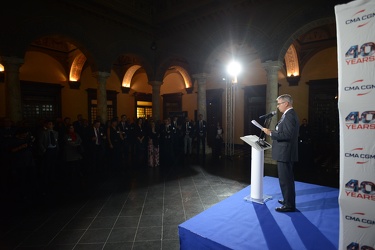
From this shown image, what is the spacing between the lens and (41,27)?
7660 millimetres

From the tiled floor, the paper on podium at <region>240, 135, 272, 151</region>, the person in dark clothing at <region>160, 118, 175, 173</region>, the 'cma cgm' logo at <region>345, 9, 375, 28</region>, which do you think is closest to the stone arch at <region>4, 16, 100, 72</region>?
the person in dark clothing at <region>160, 118, 175, 173</region>

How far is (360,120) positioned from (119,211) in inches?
165

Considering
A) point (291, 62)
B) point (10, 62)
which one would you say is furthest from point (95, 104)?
point (291, 62)

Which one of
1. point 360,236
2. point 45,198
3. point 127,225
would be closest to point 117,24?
point 45,198

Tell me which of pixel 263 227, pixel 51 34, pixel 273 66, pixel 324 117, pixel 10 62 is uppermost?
pixel 51 34

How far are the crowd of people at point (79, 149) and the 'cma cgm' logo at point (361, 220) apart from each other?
19.7 ft

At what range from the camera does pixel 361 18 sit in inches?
73.4

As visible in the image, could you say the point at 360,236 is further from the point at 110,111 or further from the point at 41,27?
the point at 110,111

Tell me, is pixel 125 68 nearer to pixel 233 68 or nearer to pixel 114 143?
pixel 233 68

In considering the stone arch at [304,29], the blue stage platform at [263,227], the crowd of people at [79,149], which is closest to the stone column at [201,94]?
the crowd of people at [79,149]

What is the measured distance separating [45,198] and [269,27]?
9.12 meters

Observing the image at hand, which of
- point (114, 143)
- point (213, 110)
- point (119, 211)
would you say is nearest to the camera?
point (119, 211)

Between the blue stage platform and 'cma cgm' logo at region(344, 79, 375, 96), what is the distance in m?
1.83

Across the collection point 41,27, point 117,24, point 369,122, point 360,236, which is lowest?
point 360,236
